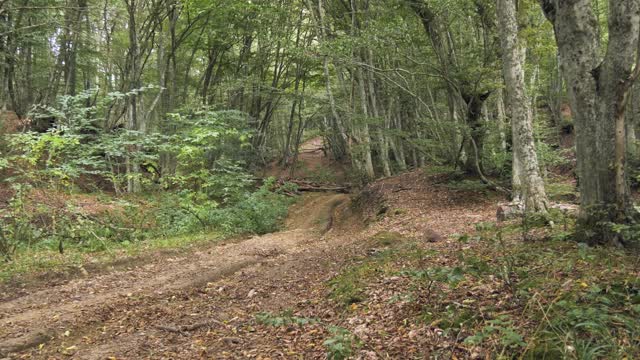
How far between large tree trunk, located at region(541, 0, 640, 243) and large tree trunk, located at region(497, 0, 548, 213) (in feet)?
9.51

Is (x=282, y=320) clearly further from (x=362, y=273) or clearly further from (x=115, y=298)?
(x=115, y=298)

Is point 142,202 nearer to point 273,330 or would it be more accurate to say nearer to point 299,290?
point 299,290

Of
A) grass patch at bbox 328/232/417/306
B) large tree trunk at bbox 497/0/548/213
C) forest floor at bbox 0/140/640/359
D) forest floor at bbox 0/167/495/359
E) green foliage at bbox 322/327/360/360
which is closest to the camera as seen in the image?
forest floor at bbox 0/140/640/359

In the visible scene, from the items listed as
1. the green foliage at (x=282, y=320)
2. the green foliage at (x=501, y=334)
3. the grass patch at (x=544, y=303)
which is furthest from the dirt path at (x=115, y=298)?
the green foliage at (x=501, y=334)

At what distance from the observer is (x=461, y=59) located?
41.9 feet

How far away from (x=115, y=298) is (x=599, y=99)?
671cm

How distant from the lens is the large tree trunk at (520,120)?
24.4 ft

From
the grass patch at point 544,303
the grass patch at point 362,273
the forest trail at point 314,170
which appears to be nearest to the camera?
the grass patch at point 544,303

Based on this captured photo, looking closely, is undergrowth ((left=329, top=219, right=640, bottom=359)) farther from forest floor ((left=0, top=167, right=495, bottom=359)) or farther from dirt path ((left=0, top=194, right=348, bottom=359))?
dirt path ((left=0, top=194, right=348, bottom=359))

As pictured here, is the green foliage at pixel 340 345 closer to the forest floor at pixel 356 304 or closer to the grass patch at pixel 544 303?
the forest floor at pixel 356 304

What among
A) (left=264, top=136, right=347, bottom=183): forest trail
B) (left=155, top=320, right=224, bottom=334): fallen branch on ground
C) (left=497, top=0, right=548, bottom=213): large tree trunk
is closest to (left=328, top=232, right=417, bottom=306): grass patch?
(left=155, top=320, right=224, bottom=334): fallen branch on ground

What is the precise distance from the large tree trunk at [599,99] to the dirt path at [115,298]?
14.8 feet

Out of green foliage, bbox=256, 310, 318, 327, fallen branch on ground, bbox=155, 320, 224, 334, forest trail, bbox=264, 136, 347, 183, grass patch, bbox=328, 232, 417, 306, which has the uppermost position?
forest trail, bbox=264, 136, 347, 183

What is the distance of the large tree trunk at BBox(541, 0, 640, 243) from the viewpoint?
4145mm
